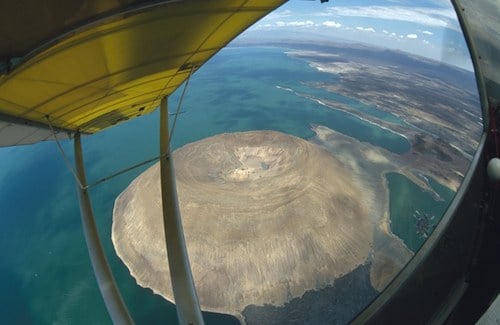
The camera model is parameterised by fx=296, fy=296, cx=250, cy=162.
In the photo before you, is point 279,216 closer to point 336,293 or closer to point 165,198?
point 336,293

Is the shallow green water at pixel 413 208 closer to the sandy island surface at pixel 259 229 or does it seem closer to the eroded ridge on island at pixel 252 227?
the sandy island surface at pixel 259 229

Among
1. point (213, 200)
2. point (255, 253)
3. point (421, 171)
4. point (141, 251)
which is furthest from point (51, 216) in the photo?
point (421, 171)

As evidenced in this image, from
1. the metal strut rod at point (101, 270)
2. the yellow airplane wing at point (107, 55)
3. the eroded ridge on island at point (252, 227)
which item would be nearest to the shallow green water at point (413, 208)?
the eroded ridge on island at point (252, 227)

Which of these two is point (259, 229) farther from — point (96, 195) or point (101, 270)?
point (101, 270)

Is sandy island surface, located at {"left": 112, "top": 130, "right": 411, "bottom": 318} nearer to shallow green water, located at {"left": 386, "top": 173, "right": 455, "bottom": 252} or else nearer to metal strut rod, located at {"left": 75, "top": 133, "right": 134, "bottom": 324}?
shallow green water, located at {"left": 386, "top": 173, "right": 455, "bottom": 252}

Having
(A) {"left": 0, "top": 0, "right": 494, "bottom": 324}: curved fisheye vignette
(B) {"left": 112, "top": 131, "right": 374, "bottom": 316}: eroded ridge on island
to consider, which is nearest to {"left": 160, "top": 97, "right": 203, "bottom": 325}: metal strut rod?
(A) {"left": 0, "top": 0, "right": 494, "bottom": 324}: curved fisheye vignette

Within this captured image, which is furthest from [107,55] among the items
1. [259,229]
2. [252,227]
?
[252,227]
